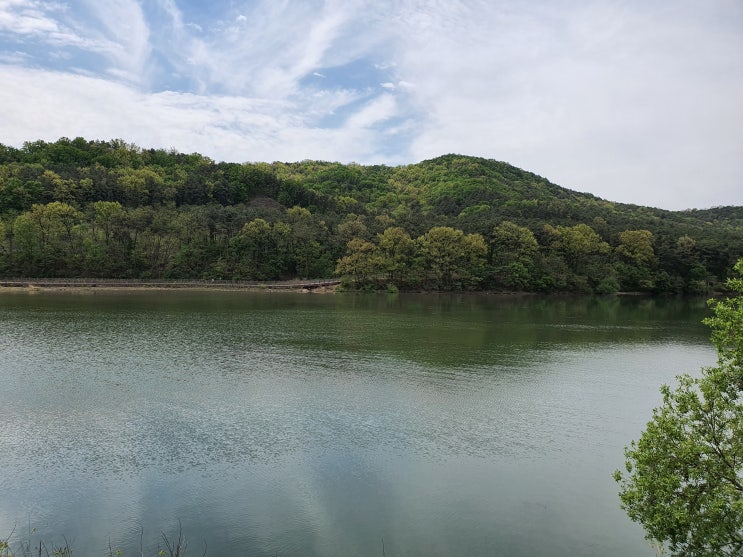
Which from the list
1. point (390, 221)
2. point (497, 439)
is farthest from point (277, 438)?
point (390, 221)

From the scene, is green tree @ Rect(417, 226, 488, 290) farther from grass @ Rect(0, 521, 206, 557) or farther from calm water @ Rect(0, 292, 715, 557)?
grass @ Rect(0, 521, 206, 557)

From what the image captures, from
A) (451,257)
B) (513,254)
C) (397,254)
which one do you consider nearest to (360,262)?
(397,254)

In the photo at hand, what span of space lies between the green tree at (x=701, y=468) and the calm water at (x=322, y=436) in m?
2.72

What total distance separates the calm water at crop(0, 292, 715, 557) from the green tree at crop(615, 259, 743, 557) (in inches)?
107

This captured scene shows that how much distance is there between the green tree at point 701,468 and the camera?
1055cm

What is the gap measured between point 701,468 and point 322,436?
1255 cm

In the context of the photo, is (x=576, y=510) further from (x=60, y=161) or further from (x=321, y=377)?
(x=60, y=161)

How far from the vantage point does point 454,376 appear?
29688mm

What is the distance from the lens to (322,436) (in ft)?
65.2

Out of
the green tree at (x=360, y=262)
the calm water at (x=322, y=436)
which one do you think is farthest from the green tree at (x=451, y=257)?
the calm water at (x=322, y=436)

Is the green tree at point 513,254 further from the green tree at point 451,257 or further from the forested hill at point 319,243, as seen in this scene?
the green tree at point 451,257

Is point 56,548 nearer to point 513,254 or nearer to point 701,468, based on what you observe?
point 701,468

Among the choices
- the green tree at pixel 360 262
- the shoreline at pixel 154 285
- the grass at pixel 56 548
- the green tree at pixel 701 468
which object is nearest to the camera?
the green tree at pixel 701 468

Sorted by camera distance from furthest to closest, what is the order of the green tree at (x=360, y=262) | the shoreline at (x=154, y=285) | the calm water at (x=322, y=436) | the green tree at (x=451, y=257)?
1. the green tree at (x=451, y=257)
2. the green tree at (x=360, y=262)
3. the shoreline at (x=154, y=285)
4. the calm water at (x=322, y=436)
